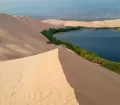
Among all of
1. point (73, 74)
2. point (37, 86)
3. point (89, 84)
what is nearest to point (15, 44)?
point (73, 74)

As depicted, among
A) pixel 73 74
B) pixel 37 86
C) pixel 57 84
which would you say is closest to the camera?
pixel 57 84

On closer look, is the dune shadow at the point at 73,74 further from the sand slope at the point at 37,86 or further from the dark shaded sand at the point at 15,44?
the dark shaded sand at the point at 15,44

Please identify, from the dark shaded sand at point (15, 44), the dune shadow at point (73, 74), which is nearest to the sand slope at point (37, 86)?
the dune shadow at point (73, 74)

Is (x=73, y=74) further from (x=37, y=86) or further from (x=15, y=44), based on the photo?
(x=15, y=44)

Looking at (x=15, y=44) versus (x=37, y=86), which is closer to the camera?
(x=37, y=86)

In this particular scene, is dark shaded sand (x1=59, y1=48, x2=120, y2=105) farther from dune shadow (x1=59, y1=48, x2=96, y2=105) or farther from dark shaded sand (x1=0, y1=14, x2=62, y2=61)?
dark shaded sand (x1=0, y1=14, x2=62, y2=61)

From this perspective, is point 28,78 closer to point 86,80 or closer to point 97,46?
point 86,80
